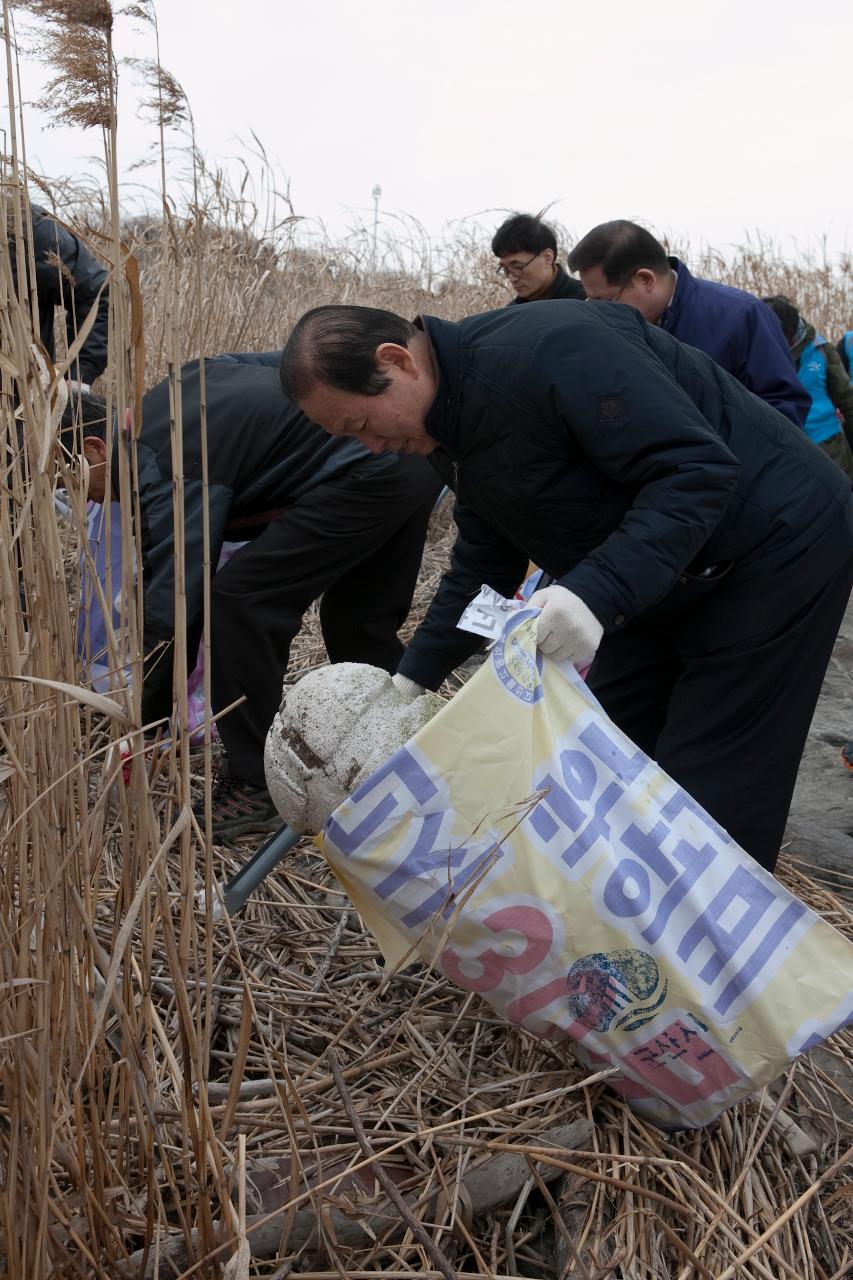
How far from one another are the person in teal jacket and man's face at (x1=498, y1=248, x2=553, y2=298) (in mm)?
813

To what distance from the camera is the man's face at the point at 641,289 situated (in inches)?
118

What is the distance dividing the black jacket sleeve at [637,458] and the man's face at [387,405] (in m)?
0.21

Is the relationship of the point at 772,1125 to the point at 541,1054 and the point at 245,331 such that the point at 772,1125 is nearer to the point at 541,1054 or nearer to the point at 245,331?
the point at 541,1054

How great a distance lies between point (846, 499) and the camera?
200cm

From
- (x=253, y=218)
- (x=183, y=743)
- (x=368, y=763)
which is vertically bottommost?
(x=368, y=763)

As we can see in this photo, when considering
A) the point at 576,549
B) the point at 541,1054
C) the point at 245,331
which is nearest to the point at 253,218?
the point at 245,331

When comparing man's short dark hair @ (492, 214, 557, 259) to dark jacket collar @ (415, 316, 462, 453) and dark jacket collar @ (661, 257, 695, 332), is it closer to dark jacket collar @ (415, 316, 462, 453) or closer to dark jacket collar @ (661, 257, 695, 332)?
dark jacket collar @ (661, 257, 695, 332)

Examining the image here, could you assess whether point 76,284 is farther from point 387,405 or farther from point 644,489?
point 644,489

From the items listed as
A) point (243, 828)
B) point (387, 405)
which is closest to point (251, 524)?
point (243, 828)

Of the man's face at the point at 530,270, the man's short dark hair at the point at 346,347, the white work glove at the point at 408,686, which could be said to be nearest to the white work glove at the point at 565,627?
the man's short dark hair at the point at 346,347

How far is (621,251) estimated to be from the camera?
2984 mm

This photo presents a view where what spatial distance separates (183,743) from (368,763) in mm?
753

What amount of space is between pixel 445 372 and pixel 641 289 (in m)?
1.44

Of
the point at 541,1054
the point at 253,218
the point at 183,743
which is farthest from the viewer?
the point at 253,218
